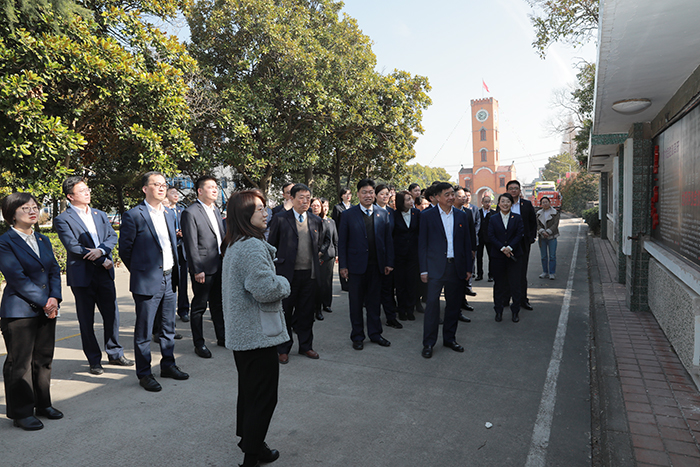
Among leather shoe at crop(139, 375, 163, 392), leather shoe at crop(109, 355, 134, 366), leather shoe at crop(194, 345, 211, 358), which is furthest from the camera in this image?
leather shoe at crop(194, 345, 211, 358)

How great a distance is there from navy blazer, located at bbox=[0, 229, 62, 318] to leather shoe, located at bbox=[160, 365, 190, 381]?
1.25 metres

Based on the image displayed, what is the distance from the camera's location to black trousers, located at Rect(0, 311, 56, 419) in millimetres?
3539

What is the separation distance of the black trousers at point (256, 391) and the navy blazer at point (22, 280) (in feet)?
6.30

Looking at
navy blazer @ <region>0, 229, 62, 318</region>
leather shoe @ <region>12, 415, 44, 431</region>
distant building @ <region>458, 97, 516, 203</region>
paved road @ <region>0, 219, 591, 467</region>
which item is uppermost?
distant building @ <region>458, 97, 516, 203</region>

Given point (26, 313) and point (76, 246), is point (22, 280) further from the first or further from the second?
point (76, 246)

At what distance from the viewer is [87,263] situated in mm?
4609

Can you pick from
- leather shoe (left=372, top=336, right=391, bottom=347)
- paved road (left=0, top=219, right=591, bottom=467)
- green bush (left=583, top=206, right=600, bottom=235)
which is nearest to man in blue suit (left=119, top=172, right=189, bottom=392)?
paved road (left=0, top=219, right=591, bottom=467)

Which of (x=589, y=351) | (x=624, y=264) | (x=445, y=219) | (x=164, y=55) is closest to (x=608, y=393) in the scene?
(x=589, y=351)

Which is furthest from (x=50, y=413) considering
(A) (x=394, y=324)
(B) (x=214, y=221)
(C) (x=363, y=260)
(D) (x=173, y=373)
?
(A) (x=394, y=324)

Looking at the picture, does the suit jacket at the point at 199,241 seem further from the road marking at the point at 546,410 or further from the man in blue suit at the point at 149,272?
the road marking at the point at 546,410

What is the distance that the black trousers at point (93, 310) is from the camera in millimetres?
4613

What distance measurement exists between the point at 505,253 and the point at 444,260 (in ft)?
6.20

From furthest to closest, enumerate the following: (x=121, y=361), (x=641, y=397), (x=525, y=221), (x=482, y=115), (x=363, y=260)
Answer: (x=482, y=115) < (x=525, y=221) < (x=363, y=260) < (x=121, y=361) < (x=641, y=397)

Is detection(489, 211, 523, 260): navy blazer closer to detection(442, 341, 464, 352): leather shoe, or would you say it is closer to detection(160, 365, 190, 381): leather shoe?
detection(442, 341, 464, 352): leather shoe
